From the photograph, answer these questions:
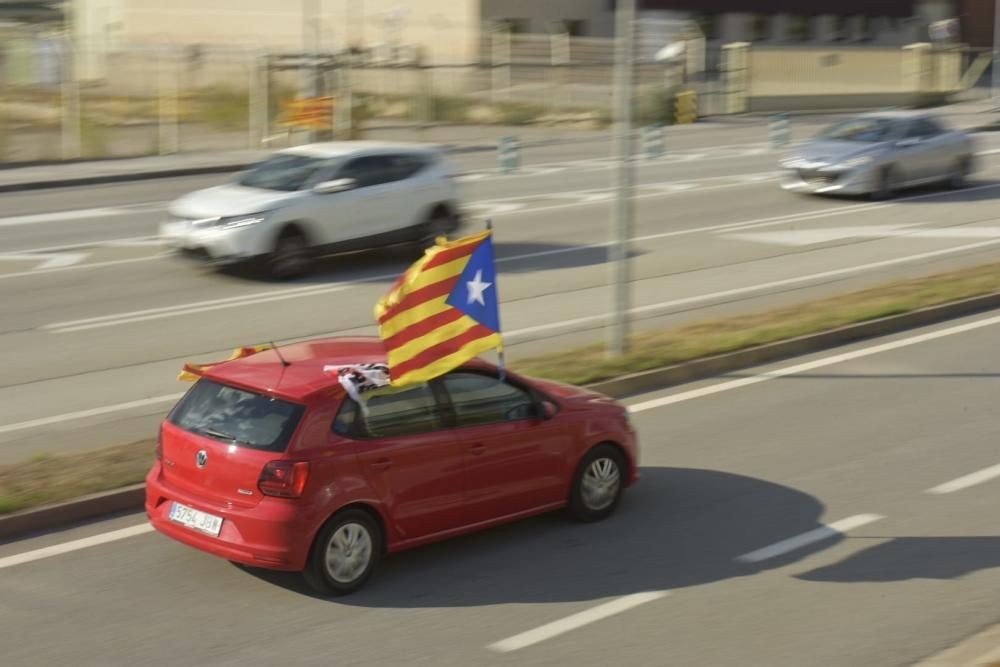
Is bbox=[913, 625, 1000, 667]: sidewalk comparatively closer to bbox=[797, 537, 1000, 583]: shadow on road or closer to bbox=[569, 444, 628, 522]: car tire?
bbox=[797, 537, 1000, 583]: shadow on road

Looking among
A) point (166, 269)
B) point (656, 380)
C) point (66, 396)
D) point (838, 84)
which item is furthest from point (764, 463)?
point (838, 84)

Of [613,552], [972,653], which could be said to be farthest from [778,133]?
[972,653]

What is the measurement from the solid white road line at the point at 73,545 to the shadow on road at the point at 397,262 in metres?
9.50

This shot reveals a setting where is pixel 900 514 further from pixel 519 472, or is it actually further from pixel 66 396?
pixel 66 396

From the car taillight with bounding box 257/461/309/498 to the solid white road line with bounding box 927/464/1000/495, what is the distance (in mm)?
4737

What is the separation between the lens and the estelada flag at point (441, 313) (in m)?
8.12

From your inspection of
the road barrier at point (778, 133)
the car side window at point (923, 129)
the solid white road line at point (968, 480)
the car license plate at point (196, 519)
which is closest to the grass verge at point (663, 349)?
the car license plate at point (196, 519)

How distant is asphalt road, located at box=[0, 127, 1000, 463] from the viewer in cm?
1337

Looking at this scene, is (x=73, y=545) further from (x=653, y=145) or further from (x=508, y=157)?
(x=653, y=145)

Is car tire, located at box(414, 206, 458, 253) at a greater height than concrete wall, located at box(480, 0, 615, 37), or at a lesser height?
lesser

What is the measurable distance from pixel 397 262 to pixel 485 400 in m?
11.5

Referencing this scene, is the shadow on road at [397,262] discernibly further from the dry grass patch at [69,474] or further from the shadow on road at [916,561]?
the shadow on road at [916,561]

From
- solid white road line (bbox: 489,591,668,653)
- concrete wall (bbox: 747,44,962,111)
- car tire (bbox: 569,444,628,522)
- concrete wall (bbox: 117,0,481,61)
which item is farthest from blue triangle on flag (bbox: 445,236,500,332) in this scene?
concrete wall (bbox: 117,0,481,61)

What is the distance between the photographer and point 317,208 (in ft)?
61.2
